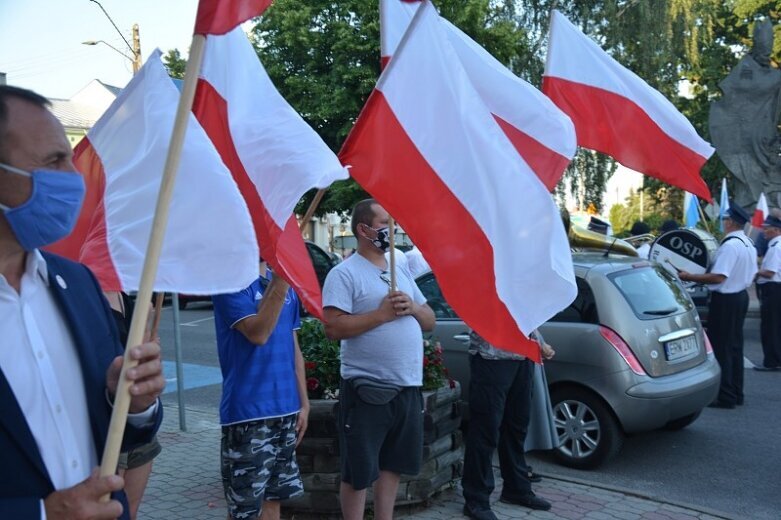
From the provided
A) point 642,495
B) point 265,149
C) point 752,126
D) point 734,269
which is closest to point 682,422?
point 642,495

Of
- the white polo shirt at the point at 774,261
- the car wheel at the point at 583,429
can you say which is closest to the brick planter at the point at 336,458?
the car wheel at the point at 583,429

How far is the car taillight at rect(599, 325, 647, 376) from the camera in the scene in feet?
20.6

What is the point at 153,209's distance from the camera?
9.20ft

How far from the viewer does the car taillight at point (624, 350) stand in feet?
20.6

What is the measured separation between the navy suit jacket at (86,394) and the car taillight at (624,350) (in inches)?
186

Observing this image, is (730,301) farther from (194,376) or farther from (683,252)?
(194,376)

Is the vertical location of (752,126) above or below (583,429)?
above

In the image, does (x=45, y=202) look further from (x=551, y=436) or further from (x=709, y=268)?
(x=709, y=268)

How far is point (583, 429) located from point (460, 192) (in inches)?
147

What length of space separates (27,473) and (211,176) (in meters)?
1.15

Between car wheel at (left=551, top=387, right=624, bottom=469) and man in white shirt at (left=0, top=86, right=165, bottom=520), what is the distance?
4.97 metres

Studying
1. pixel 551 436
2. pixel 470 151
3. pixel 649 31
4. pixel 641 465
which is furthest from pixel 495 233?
pixel 649 31

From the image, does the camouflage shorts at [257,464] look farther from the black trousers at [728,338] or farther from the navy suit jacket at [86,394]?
the black trousers at [728,338]

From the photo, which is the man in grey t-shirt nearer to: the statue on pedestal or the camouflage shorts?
the camouflage shorts
